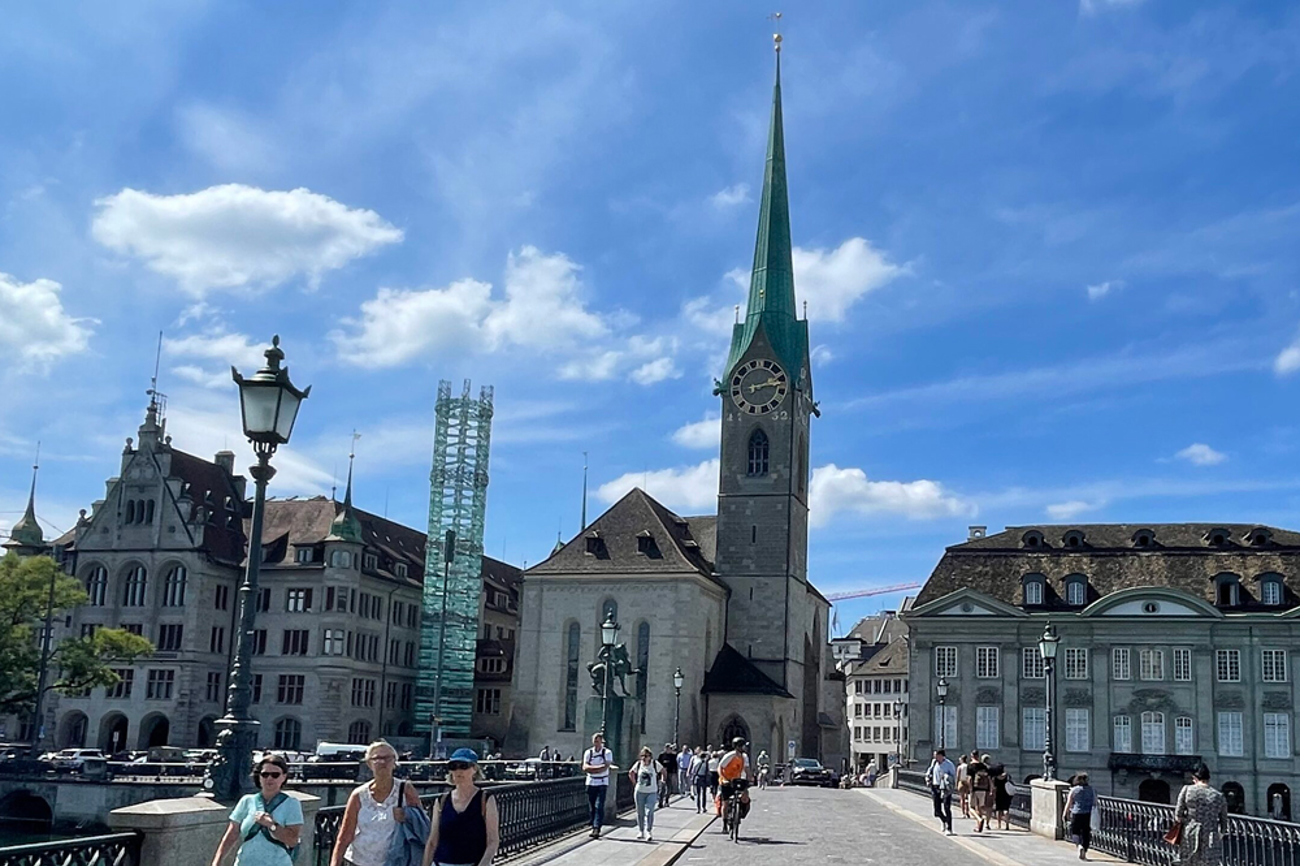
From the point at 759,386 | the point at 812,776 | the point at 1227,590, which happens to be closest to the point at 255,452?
the point at 812,776

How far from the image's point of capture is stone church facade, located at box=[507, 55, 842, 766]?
71.6 meters

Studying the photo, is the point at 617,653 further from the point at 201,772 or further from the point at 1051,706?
the point at 201,772

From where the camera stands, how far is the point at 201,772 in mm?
45062

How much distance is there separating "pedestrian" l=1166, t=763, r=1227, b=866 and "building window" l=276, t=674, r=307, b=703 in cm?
6403

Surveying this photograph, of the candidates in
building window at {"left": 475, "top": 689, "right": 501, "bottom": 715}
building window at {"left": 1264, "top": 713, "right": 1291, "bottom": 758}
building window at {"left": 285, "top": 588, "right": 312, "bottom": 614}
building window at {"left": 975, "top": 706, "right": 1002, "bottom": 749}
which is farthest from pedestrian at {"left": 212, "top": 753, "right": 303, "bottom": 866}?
building window at {"left": 475, "top": 689, "right": 501, "bottom": 715}

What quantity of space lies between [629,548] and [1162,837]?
5415cm

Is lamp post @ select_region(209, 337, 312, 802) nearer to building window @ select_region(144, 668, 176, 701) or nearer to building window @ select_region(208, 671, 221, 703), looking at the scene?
building window @ select_region(144, 668, 176, 701)

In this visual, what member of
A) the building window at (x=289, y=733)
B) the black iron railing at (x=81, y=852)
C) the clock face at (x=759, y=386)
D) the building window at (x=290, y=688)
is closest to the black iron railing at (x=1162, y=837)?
the black iron railing at (x=81, y=852)

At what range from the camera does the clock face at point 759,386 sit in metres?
79.6

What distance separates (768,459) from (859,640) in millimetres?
95941

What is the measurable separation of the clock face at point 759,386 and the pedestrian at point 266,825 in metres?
70.8

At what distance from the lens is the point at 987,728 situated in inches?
2581

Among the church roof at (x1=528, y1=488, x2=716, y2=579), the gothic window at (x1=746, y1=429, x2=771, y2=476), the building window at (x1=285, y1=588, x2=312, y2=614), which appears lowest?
the building window at (x1=285, y1=588, x2=312, y2=614)

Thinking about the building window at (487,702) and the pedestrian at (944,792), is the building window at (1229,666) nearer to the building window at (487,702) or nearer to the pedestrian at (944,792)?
the pedestrian at (944,792)
